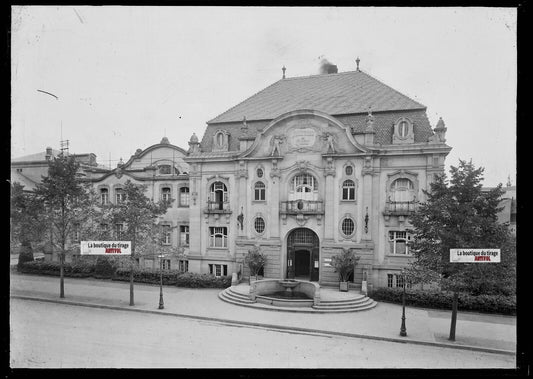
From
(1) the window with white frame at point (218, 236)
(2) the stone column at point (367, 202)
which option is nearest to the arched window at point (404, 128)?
(2) the stone column at point (367, 202)

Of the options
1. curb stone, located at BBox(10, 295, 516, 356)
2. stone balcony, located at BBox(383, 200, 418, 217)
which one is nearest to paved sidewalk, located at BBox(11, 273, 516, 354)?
curb stone, located at BBox(10, 295, 516, 356)

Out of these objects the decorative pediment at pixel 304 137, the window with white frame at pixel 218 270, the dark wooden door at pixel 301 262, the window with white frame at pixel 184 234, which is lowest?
the window with white frame at pixel 218 270

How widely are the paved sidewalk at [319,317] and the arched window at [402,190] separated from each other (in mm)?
6625

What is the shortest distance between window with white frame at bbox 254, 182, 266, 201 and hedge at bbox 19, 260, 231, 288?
5987mm

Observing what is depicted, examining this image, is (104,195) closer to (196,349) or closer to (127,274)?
(127,274)

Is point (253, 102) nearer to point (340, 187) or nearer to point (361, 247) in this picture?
point (340, 187)

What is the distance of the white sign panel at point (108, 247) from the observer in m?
16.8

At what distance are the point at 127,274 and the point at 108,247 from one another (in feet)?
27.6

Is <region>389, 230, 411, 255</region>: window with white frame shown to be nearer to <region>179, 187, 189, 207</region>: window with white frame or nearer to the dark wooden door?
the dark wooden door

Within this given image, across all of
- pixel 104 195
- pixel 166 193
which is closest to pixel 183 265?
pixel 166 193

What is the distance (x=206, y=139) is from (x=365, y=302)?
15788 millimetres

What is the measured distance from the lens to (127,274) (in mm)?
24594

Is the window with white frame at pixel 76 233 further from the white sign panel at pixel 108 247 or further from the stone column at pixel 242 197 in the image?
the stone column at pixel 242 197

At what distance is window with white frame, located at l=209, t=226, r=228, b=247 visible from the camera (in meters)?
24.4
